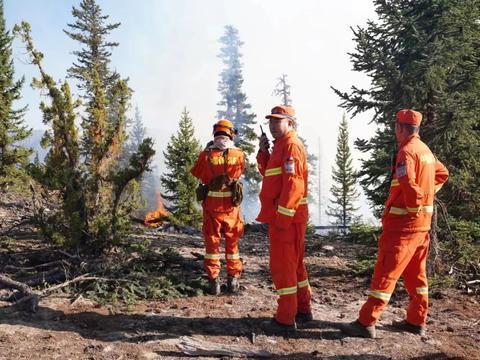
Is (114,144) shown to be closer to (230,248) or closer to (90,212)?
(90,212)

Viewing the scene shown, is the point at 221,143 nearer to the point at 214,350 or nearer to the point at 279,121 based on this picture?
the point at 279,121

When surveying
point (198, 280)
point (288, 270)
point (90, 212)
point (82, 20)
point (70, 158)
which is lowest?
point (198, 280)

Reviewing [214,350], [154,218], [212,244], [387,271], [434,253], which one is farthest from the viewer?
[154,218]

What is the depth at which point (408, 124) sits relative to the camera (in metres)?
5.26

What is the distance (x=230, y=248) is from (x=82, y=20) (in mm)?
28275

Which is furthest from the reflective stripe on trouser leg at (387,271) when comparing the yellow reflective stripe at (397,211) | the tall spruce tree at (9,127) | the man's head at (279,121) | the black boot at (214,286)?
the tall spruce tree at (9,127)

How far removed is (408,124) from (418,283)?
2.13 meters

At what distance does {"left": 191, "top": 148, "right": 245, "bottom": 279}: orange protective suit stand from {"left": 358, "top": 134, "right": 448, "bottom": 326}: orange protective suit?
2.34 m

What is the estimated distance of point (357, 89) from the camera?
9086mm

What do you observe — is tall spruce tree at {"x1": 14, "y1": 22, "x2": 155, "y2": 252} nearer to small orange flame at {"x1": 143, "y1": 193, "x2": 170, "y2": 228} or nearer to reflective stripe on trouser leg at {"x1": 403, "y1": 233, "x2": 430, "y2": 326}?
reflective stripe on trouser leg at {"x1": 403, "y1": 233, "x2": 430, "y2": 326}

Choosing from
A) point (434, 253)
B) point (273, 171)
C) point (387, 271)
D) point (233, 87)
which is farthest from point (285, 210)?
point (233, 87)

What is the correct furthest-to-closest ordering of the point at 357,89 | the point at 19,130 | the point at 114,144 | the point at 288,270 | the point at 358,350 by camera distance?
the point at 19,130 → the point at 357,89 → the point at 114,144 → the point at 288,270 → the point at 358,350

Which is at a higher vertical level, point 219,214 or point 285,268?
point 219,214

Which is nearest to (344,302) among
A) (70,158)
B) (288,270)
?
(288,270)
